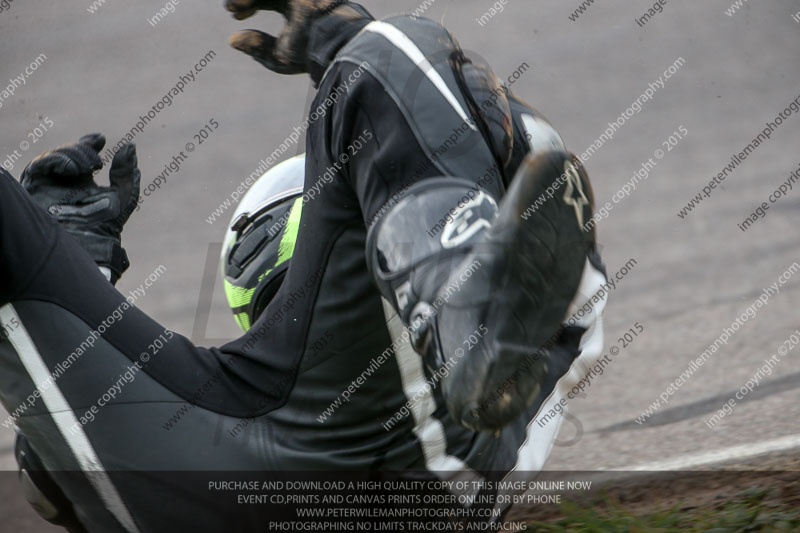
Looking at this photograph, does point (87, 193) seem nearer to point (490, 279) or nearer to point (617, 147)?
point (490, 279)

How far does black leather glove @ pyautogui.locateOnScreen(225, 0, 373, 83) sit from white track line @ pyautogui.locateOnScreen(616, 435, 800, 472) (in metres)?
1.86

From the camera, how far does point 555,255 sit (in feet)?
3.67

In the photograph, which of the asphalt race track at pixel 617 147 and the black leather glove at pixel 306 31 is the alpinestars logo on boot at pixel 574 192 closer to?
the black leather glove at pixel 306 31

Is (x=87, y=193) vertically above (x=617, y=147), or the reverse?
(x=87, y=193)

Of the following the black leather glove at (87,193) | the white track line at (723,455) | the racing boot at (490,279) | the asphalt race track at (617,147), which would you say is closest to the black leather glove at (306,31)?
the racing boot at (490,279)

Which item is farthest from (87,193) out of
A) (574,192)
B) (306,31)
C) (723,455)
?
(723,455)

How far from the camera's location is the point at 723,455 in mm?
2980

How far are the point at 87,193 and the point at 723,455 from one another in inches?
76.9

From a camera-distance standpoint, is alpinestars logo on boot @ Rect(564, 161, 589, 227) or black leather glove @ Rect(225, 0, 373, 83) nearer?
alpinestars logo on boot @ Rect(564, 161, 589, 227)

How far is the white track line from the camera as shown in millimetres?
2933

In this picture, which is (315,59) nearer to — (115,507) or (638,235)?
(115,507)

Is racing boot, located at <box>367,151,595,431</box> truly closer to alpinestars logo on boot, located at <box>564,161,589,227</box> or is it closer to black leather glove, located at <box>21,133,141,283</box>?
alpinestars logo on boot, located at <box>564,161,589,227</box>

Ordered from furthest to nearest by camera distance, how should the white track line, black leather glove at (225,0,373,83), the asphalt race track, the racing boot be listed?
the asphalt race track < the white track line < black leather glove at (225,0,373,83) < the racing boot

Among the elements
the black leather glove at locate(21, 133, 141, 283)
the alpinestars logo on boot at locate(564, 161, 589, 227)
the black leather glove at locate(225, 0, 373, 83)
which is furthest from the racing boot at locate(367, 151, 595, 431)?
the black leather glove at locate(21, 133, 141, 283)
